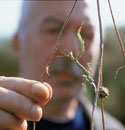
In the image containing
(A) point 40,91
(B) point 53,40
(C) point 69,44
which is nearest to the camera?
(A) point 40,91

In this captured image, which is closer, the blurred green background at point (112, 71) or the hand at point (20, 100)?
the hand at point (20, 100)

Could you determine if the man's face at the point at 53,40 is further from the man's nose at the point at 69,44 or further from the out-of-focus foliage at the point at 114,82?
the out-of-focus foliage at the point at 114,82

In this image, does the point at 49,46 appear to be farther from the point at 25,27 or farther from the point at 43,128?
the point at 43,128

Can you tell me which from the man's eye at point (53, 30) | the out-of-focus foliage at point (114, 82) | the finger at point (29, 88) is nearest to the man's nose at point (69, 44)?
the man's eye at point (53, 30)

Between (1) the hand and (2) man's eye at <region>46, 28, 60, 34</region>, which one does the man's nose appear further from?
(1) the hand

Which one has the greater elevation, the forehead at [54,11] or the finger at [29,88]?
the forehead at [54,11]

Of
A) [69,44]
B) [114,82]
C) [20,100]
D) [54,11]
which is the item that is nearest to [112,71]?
[114,82]

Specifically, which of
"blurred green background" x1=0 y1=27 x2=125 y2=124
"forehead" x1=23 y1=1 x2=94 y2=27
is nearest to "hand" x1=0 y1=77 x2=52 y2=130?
"forehead" x1=23 y1=1 x2=94 y2=27

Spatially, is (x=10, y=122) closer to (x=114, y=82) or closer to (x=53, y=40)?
(x=53, y=40)
